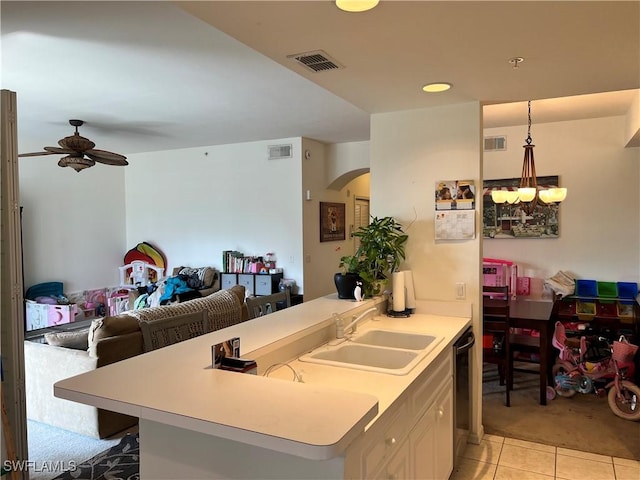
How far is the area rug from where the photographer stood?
111 inches

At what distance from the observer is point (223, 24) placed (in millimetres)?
1861

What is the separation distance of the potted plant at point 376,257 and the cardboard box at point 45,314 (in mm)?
4931

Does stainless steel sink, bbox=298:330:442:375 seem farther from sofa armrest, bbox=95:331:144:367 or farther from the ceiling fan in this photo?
the ceiling fan

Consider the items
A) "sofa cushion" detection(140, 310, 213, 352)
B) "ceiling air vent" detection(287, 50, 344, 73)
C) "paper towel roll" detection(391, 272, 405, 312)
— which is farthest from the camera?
"sofa cushion" detection(140, 310, 213, 352)

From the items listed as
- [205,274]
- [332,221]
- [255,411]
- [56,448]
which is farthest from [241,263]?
[255,411]

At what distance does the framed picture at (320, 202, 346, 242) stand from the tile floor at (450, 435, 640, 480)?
426 cm

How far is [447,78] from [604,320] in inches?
126

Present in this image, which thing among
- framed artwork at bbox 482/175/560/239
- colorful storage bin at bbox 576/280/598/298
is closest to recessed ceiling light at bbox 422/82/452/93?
framed artwork at bbox 482/175/560/239

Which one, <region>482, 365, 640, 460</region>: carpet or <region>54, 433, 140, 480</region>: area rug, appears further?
<region>482, 365, 640, 460</region>: carpet

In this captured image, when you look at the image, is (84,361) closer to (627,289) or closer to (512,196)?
(512,196)

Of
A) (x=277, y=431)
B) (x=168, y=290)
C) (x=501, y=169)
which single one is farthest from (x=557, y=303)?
(x=168, y=290)

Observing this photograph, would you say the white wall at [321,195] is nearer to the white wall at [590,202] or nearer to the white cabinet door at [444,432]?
the white wall at [590,202]

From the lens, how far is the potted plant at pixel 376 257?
10.3 ft

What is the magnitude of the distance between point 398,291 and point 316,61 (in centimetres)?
162
